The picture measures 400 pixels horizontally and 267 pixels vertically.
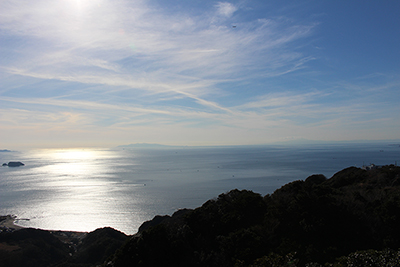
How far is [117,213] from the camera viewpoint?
63.8 meters

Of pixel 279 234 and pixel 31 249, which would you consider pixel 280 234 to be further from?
pixel 31 249

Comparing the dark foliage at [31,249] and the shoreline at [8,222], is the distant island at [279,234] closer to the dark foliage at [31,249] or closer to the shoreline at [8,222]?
the dark foliage at [31,249]

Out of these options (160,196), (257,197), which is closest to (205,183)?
(160,196)

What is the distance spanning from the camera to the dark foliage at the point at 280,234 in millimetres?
15203

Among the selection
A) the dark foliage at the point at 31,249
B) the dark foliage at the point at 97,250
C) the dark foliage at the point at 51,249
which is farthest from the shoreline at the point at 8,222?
the dark foliage at the point at 97,250

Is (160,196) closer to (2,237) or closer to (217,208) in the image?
(2,237)

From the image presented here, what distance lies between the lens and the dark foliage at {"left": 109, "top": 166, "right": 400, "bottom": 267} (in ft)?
49.9

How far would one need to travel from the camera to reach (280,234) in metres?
17.3

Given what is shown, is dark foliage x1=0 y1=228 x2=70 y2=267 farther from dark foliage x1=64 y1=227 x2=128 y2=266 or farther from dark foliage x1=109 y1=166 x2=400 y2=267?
dark foliage x1=109 y1=166 x2=400 y2=267

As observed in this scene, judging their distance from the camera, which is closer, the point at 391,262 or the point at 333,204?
the point at 391,262

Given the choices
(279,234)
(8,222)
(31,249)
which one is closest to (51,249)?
(31,249)

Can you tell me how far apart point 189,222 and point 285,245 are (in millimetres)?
A: 7640

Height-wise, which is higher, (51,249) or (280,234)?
(280,234)

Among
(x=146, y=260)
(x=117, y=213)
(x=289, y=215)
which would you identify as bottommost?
(x=117, y=213)
